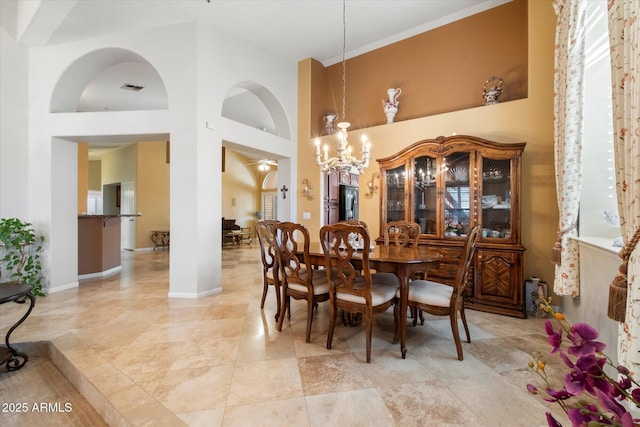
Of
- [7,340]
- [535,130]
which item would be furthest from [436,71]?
[7,340]

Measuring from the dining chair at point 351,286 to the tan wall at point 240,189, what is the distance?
835cm

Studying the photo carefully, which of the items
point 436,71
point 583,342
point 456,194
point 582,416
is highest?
point 436,71

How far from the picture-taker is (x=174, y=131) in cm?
362

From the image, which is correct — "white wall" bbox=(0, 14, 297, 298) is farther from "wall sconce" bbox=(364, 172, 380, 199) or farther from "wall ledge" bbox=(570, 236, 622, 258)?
"wall ledge" bbox=(570, 236, 622, 258)

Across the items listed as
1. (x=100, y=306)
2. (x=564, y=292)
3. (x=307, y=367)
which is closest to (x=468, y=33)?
(x=564, y=292)

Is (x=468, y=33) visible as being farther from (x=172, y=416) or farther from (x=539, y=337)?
(x=172, y=416)

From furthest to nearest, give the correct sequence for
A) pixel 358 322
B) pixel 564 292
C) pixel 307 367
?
pixel 358 322 < pixel 564 292 < pixel 307 367

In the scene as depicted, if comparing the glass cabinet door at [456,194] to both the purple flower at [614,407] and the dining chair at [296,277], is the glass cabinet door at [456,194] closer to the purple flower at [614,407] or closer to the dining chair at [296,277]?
the dining chair at [296,277]

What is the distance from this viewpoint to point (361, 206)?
457cm

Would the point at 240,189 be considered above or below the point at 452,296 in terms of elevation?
above

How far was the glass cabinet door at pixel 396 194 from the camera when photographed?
150 inches

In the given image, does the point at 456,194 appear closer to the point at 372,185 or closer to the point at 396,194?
the point at 396,194

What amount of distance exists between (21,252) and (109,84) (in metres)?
3.41

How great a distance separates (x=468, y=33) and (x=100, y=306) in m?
5.73
